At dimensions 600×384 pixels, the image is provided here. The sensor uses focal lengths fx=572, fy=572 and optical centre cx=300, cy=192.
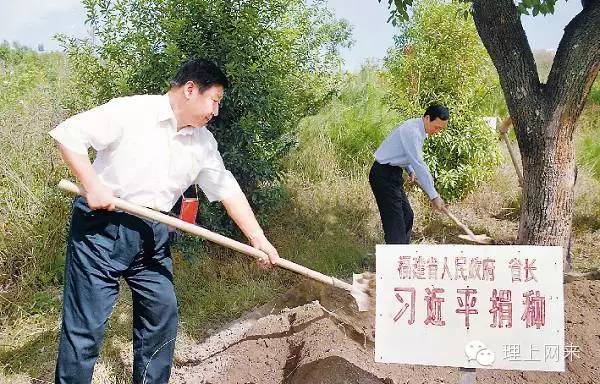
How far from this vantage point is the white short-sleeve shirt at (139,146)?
2.71 meters

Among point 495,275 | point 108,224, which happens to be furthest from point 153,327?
point 495,275

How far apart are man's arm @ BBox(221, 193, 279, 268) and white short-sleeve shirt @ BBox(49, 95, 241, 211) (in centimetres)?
28

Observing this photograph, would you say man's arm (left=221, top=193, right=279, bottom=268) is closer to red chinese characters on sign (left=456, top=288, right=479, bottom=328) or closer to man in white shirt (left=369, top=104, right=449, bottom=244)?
red chinese characters on sign (left=456, top=288, right=479, bottom=328)

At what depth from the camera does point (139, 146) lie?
111 inches

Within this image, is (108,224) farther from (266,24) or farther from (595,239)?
(595,239)

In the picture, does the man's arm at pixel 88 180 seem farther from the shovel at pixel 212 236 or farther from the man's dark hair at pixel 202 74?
the man's dark hair at pixel 202 74

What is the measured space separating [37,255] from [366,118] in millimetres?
5240

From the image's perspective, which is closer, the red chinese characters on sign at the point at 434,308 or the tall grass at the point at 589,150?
the red chinese characters on sign at the point at 434,308

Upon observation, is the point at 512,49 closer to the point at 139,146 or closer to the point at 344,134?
the point at 139,146

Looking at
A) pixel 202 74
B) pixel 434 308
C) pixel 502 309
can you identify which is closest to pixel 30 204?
pixel 202 74

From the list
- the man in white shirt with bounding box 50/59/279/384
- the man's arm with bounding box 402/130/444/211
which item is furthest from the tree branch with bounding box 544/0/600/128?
the man in white shirt with bounding box 50/59/279/384

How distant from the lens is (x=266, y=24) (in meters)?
5.55

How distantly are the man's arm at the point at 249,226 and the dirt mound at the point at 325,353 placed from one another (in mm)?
780

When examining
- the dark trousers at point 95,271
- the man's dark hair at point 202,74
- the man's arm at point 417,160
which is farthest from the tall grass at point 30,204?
the man's arm at point 417,160
